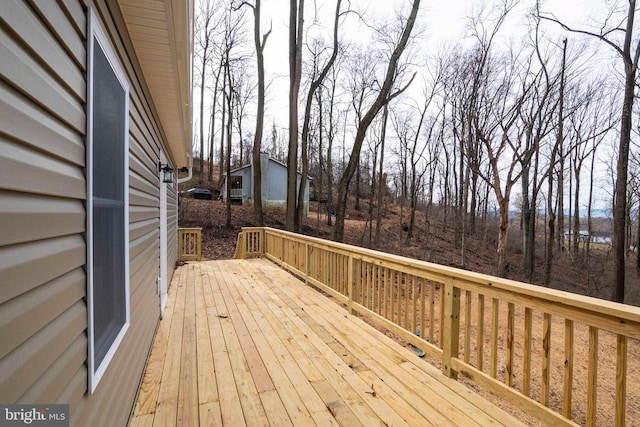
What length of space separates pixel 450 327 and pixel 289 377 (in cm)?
135

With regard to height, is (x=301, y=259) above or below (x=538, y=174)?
below

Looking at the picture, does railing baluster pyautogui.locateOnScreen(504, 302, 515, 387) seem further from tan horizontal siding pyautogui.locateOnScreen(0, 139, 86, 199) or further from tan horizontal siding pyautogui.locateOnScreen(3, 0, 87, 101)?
tan horizontal siding pyautogui.locateOnScreen(3, 0, 87, 101)

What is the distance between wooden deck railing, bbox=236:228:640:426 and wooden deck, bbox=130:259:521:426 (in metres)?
0.20

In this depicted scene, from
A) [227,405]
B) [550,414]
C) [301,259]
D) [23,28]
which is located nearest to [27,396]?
[23,28]

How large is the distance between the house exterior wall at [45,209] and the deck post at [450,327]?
2.31 meters

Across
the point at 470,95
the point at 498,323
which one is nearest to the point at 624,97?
the point at 470,95

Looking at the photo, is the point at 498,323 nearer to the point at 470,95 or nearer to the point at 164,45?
the point at 164,45

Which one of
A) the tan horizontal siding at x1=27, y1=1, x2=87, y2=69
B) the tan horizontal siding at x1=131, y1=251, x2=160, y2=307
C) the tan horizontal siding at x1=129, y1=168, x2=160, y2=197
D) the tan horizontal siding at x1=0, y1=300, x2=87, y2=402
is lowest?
the tan horizontal siding at x1=131, y1=251, x2=160, y2=307

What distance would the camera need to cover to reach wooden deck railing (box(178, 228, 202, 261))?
341 inches

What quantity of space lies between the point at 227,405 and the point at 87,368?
1.16 m

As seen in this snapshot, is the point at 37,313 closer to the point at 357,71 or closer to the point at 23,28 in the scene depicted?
the point at 23,28

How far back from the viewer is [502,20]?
10133mm

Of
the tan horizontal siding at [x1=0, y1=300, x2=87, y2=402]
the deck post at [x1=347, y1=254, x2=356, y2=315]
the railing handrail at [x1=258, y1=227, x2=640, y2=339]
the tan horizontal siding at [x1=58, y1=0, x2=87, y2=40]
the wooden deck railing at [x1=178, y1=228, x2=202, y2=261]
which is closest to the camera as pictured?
the tan horizontal siding at [x1=0, y1=300, x2=87, y2=402]

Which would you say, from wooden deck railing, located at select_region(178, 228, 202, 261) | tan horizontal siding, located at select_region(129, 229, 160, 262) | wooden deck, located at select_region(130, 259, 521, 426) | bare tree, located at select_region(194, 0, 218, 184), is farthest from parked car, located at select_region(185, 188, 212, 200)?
tan horizontal siding, located at select_region(129, 229, 160, 262)
